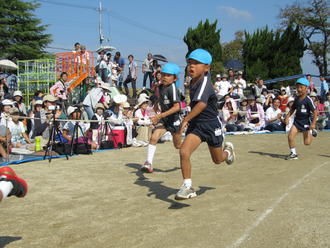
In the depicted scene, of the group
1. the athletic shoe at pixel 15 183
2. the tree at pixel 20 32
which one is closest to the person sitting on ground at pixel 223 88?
the athletic shoe at pixel 15 183

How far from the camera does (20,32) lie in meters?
34.4

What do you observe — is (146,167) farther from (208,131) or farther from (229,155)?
(208,131)

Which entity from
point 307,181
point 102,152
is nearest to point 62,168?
point 102,152

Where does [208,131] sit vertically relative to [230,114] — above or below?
below

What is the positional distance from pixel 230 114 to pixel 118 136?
615 cm

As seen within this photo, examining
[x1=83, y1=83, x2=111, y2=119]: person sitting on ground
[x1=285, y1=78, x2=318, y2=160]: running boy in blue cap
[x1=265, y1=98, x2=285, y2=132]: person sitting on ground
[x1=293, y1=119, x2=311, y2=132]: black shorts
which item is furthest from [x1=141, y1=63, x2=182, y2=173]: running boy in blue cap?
[x1=265, y1=98, x2=285, y2=132]: person sitting on ground

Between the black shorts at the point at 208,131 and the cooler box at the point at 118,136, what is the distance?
6.75m

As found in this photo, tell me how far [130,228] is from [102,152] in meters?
6.86

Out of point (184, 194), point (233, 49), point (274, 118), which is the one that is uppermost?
point (233, 49)

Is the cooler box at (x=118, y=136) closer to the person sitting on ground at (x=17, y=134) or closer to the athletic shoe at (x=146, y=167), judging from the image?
the person sitting on ground at (x=17, y=134)

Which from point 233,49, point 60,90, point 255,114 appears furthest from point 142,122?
point 233,49

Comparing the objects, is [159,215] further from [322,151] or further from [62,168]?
[322,151]

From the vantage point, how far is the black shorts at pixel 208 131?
17.8 ft

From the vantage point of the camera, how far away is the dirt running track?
12.9 feet
